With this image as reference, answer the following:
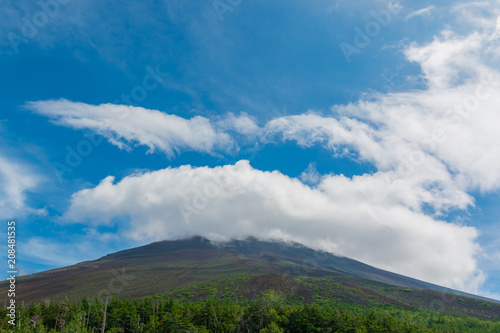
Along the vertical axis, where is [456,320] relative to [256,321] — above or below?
below

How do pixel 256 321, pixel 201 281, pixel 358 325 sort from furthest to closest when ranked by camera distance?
pixel 201 281 < pixel 256 321 < pixel 358 325

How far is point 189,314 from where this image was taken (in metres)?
75.7

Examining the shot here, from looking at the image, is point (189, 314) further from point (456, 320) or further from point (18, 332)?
point (456, 320)

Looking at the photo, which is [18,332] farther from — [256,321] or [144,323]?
[256,321]

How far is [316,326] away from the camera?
70812 mm

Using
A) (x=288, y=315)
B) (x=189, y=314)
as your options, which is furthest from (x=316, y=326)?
(x=189, y=314)

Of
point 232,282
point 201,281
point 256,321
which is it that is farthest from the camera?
point 201,281

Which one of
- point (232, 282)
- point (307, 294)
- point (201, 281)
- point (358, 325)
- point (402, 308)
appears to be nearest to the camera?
point (358, 325)

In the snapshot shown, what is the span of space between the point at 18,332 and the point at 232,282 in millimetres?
116626

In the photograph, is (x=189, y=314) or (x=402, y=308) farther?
(x=402, y=308)

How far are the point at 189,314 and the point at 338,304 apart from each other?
264 feet

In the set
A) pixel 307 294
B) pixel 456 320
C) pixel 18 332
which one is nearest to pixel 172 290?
pixel 307 294

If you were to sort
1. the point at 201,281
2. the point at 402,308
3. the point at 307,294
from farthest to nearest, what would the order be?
the point at 201,281
the point at 307,294
the point at 402,308

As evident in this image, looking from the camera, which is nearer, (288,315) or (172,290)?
(288,315)
